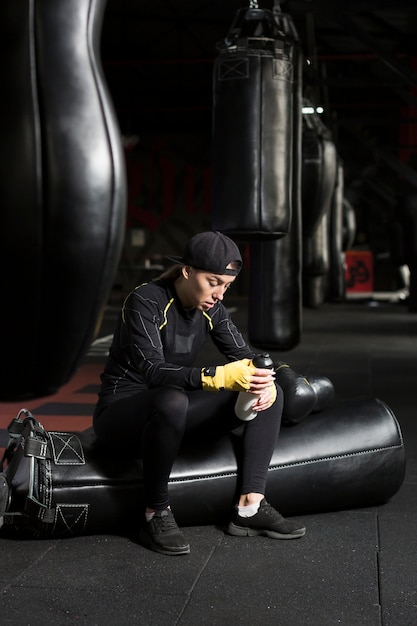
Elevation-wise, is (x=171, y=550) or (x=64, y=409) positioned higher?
(x=171, y=550)

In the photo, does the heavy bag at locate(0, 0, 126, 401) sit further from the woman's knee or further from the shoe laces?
the shoe laces

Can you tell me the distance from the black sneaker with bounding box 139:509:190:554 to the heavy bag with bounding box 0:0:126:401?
1.55 metres

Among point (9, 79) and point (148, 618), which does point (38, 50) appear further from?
point (148, 618)

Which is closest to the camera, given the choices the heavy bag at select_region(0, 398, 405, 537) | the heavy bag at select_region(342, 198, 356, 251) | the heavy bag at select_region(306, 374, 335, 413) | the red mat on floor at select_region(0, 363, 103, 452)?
the heavy bag at select_region(0, 398, 405, 537)

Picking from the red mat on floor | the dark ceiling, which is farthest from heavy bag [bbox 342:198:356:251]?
the red mat on floor

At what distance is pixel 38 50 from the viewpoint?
1080mm

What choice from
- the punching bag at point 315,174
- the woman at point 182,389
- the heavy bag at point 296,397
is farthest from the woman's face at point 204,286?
the punching bag at point 315,174

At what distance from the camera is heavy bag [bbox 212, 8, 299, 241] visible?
12.8 feet

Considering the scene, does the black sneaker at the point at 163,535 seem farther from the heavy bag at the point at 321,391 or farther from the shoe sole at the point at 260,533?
the heavy bag at the point at 321,391

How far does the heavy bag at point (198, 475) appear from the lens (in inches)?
105

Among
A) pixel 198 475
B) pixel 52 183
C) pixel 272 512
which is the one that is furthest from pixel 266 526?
pixel 52 183

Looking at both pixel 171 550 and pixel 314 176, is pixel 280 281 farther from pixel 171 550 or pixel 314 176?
pixel 171 550

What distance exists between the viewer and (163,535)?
2621 mm

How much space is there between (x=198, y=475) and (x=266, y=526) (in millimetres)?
249
